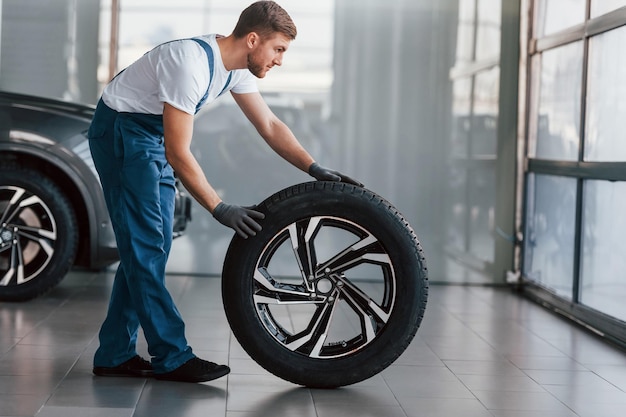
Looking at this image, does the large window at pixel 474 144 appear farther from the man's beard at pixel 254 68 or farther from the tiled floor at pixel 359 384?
the man's beard at pixel 254 68

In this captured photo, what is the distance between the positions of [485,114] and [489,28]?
2.22 feet

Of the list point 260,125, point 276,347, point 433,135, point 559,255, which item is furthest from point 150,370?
point 433,135

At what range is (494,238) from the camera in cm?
797

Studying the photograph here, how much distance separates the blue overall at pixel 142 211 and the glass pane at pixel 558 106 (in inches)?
128

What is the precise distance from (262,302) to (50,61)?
4.40 m

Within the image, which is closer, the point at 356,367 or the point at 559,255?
the point at 356,367

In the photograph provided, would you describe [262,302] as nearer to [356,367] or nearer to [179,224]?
[356,367]

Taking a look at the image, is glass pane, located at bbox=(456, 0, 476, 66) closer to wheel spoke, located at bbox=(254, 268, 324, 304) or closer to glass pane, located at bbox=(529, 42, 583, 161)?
glass pane, located at bbox=(529, 42, 583, 161)

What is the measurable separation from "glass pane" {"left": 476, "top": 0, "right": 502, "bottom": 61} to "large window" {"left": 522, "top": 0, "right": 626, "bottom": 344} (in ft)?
0.92

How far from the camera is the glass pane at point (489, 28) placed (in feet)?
25.8

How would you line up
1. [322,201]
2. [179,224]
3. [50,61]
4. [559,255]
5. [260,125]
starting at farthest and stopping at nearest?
1. [50,61]
2. [559,255]
3. [179,224]
4. [260,125]
5. [322,201]

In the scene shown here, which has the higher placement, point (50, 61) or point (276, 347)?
point (50, 61)

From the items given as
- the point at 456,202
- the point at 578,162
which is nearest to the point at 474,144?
the point at 456,202

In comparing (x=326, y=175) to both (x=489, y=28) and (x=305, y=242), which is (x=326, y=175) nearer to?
(x=305, y=242)
